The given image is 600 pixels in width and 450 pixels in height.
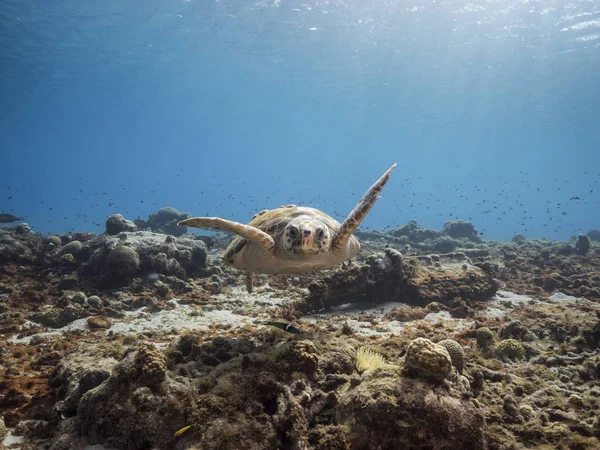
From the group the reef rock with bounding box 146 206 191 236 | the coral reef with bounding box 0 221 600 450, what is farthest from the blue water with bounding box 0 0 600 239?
the coral reef with bounding box 0 221 600 450

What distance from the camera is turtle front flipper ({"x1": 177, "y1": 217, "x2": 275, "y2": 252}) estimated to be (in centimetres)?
516

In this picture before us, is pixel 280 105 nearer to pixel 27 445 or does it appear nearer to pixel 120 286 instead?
pixel 120 286

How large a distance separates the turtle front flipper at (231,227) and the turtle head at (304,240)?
0.36 metres

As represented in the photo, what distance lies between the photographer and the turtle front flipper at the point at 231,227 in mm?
5160

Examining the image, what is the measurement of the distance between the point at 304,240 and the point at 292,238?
256mm

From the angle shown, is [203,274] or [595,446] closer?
[595,446]

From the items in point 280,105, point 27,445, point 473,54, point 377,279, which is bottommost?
point 27,445

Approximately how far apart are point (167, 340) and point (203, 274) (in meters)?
6.64

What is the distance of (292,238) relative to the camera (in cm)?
545

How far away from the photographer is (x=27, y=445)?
10.2 feet

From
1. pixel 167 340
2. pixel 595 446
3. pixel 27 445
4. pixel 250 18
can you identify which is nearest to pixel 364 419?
pixel 595 446

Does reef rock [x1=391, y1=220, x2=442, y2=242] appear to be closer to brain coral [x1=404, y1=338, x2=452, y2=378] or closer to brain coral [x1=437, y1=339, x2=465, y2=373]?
brain coral [x1=437, y1=339, x2=465, y2=373]

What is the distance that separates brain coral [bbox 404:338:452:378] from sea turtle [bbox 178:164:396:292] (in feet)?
8.69

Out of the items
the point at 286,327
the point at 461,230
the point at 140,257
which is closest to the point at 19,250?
the point at 140,257
